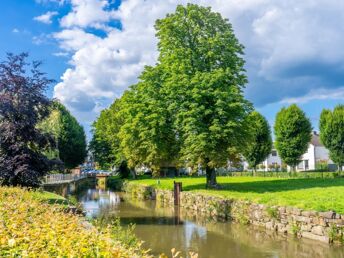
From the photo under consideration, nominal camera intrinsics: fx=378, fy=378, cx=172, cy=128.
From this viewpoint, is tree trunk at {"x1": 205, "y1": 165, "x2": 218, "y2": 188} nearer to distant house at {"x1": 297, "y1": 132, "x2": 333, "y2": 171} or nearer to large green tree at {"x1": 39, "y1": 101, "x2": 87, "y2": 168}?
large green tree at {"x1": 39, "y1": 101, "x2": 87, "y2": 168}

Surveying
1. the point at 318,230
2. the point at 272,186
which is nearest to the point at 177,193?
the point at 272,186

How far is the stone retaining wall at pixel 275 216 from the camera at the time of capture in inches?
565

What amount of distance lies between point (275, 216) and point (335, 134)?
3488 cm

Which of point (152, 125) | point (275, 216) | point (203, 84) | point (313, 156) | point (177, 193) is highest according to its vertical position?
point (203, 84)

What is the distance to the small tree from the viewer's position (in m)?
20.5

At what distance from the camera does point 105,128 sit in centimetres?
6550

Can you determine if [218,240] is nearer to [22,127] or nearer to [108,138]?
[22,127]

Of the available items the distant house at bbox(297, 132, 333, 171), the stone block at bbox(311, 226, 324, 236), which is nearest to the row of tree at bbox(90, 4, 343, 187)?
the stone block at bbox(311, 226, 324, 236)

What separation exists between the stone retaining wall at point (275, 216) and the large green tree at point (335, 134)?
27.6 m

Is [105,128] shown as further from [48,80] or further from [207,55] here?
[48,80]

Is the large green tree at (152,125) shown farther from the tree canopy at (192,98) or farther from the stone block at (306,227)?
the stone block at (306,227)

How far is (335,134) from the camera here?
48.4 metres

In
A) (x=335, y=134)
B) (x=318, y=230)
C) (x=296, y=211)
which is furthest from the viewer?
(x=335, y=134)

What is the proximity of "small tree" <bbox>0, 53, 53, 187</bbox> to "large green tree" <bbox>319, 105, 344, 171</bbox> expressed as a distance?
3858 centimetres
